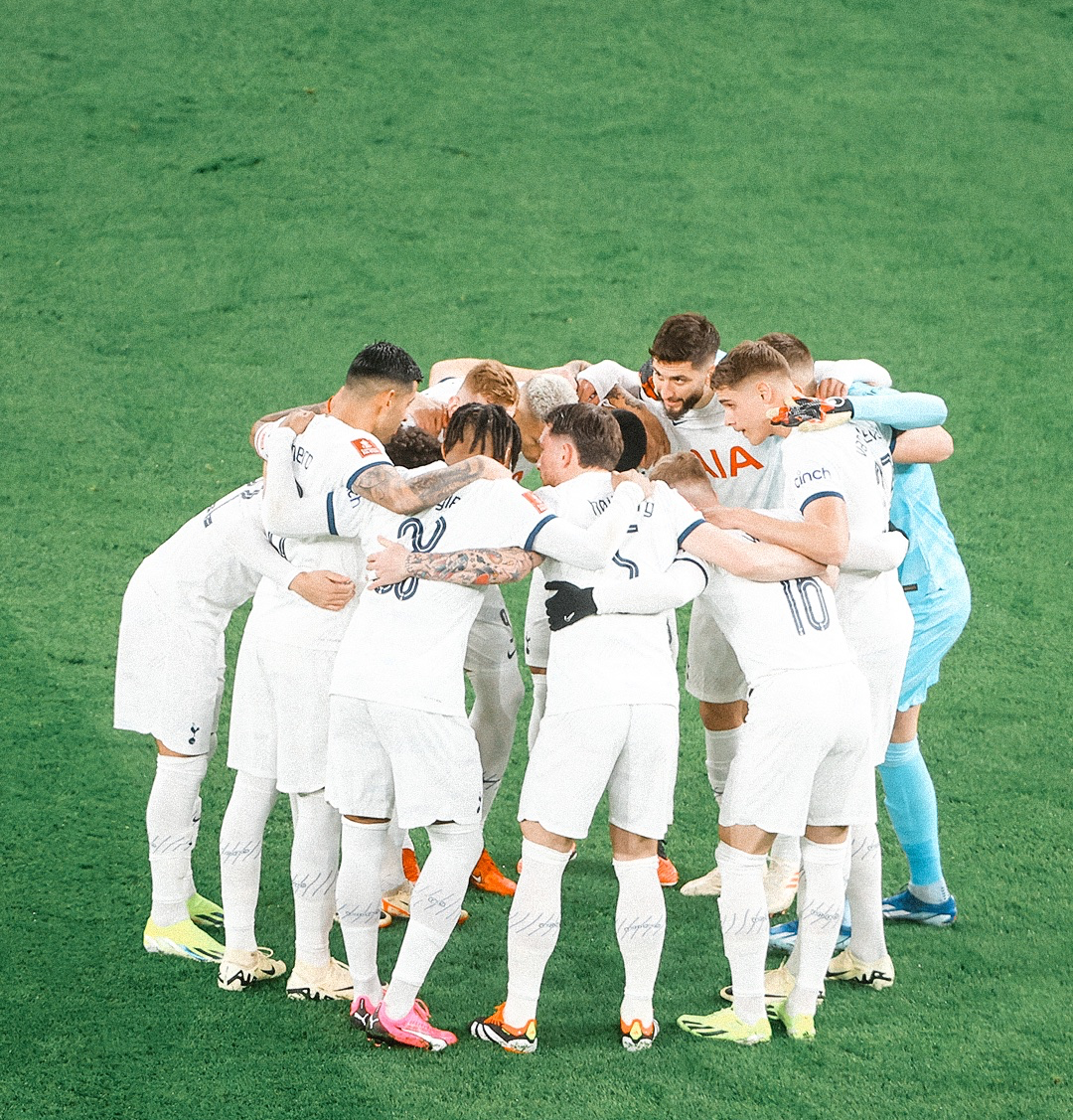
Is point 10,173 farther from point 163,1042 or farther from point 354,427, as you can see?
point 163,1042

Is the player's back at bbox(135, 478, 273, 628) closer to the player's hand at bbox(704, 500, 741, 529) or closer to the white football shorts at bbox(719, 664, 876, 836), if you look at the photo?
the player's hand at bbox(704, 500, 741, 529)

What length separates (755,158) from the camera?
1018cm

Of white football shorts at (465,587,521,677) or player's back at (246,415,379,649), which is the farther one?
white football shorts at (465,587,521,677)

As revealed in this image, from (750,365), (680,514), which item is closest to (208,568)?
(680,514)

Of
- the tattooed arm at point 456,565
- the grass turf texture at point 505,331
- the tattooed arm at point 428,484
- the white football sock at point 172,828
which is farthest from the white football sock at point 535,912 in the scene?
the white football sock at point 172,828

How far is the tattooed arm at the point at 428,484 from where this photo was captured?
143 inches

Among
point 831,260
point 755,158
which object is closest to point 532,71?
point 755,158

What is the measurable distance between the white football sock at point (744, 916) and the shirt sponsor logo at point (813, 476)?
1034 mm

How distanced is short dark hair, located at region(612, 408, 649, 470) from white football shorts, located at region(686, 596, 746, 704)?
64cm

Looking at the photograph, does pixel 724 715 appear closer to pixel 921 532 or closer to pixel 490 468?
pixel 921 532

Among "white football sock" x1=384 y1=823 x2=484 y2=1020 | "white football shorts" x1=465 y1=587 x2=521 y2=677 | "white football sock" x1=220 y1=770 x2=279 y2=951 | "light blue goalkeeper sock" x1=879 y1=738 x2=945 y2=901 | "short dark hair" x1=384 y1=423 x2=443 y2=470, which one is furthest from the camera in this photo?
"white football shorts" x1=465 y1=587 x2=521 y2=677

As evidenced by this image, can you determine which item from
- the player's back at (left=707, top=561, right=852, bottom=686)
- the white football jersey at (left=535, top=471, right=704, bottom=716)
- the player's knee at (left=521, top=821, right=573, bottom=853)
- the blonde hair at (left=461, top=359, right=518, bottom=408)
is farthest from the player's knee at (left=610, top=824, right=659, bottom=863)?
the blonde hair at (left=461, top=359, right=518, bottom=408)

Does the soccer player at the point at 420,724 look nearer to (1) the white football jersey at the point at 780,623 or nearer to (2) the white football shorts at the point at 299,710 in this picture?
(2) the white football shorts at the point at 299,710

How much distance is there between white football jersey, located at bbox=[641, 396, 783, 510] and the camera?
4.55 metres
